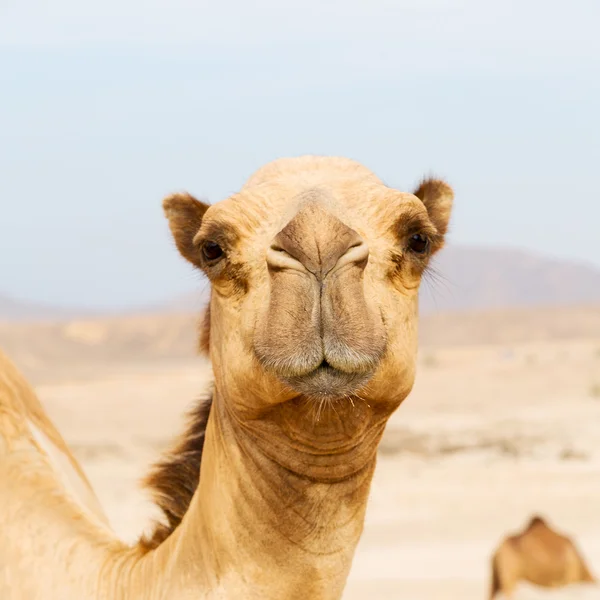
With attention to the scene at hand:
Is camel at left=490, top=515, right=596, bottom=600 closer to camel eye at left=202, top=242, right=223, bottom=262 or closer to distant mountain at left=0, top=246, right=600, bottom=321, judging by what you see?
camel eye at left=202, top=242, right=223, bottom=262

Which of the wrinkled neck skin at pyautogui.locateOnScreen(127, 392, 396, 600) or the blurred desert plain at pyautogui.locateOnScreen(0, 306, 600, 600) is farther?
the blurred desert plain at pyautogui.locateOnScreen(0, 306, 600, 600)

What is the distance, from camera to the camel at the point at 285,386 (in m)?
2.72

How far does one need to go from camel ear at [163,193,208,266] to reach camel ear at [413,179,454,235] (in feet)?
2.23

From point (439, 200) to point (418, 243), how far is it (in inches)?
14.3

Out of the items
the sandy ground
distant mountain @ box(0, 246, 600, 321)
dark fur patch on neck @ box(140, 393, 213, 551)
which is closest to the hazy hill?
distant mountain @ box(0, 246, 600, 321)

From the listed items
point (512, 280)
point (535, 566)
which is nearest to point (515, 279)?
point (512, 280)

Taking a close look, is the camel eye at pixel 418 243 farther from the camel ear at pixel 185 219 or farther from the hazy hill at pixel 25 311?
the hazy hill at pixel 25 311

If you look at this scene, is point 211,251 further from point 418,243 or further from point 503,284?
point 503,284

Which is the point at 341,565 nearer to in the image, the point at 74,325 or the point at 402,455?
the point at 402,455

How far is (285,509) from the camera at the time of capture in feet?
9.87

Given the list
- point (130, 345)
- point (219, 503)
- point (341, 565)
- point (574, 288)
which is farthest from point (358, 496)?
point (574, 288)

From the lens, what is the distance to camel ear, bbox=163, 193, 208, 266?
11.2ft

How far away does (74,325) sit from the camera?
62312mm

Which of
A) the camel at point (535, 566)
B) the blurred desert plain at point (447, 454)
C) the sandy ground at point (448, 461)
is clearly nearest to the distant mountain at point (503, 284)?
the blurred desert plain at point (447, 454)
